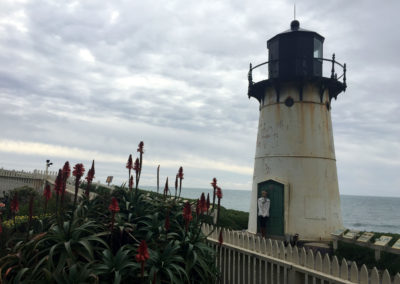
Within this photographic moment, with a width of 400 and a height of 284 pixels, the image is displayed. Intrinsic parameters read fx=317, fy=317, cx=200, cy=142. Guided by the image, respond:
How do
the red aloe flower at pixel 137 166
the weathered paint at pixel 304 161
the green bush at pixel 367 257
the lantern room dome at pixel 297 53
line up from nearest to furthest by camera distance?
the red aloe flower at pixel 137 166
the green bush at pixel 367 257
the weathered paint at pixel 304 161
the lantern room dome at pixel 297 53

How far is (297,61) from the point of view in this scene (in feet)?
47.0

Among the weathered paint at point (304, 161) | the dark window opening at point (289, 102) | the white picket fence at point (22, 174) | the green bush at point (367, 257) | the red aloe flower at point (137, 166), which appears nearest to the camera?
the red aloe flower at point (137, 166)

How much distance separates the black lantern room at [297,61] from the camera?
1396cm

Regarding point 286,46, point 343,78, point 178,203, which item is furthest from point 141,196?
Answer: point 343,78

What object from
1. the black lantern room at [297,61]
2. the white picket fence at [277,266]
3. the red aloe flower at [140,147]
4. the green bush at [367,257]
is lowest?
the green bush at [367,257]

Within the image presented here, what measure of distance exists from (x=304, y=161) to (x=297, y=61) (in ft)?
14.9

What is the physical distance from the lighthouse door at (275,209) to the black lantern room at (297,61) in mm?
4327

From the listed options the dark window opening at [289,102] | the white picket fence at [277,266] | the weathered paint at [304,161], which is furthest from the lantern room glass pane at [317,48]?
the white picket fence at [277,266]

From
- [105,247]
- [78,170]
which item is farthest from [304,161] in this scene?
[78,170]

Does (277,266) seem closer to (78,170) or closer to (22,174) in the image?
(78,170)

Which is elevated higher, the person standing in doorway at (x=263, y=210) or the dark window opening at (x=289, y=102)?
the dark window opening at (x=289, y=102)

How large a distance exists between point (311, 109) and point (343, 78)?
2412 mm

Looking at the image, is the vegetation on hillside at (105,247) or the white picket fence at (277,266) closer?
the vegetation on hillside at (105,247)

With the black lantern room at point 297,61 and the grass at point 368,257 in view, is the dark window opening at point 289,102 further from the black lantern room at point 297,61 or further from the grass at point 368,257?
the grass at point 368,257
